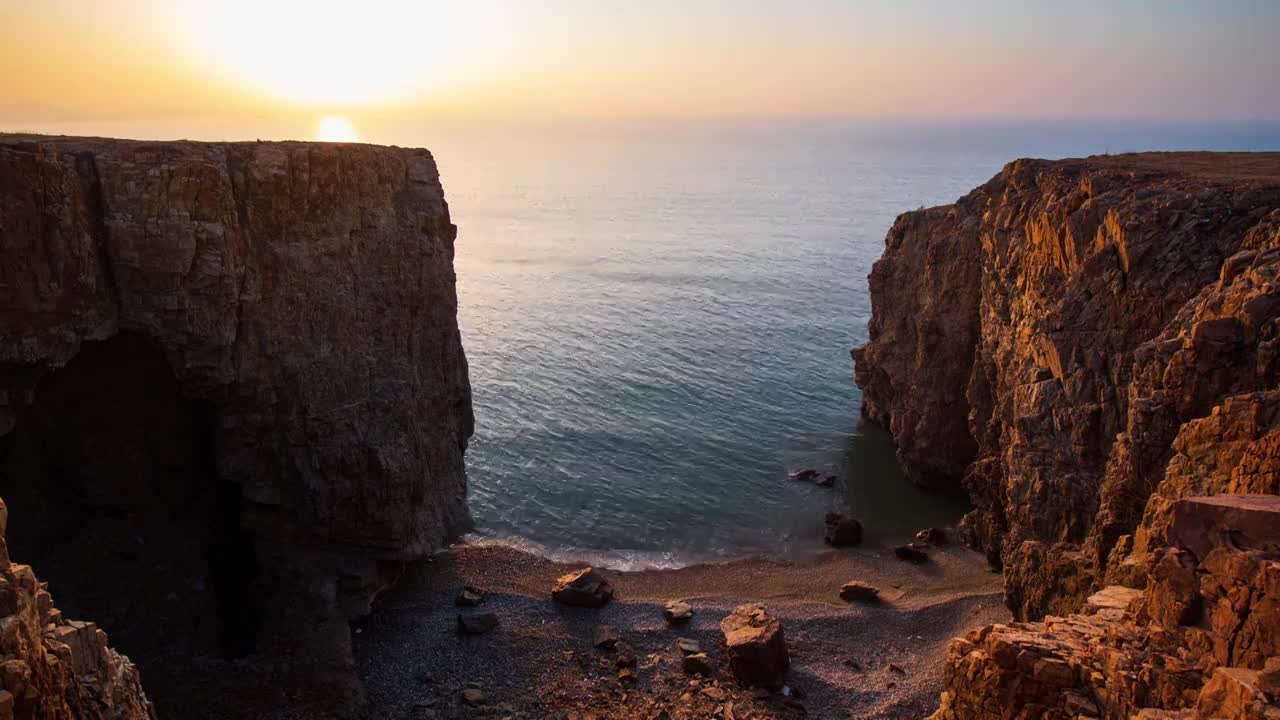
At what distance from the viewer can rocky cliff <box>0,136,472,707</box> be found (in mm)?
22750

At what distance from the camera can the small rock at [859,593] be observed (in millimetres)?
31531

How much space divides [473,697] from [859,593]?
14.9m

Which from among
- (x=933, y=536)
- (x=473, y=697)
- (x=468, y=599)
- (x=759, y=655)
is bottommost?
(x=473, y=697)

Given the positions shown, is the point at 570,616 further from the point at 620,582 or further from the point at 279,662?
the point at 279,662

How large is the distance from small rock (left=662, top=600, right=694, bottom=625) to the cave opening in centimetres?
1335

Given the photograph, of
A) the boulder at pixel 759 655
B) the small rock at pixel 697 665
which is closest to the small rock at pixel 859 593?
the boulder at pixel 759 655

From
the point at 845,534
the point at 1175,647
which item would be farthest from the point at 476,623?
the point at 1175,647

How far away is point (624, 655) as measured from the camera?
2683 centimetres

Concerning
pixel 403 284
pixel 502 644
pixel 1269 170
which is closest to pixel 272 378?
pixel 403 284

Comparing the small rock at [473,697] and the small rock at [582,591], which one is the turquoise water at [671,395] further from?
the small rock at [473,697]

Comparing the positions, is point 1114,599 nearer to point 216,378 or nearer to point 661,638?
point 661,638

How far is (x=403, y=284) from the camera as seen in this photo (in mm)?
29141

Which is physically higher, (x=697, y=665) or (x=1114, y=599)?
(x=1114, y=599)

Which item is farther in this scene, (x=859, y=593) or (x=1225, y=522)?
(x=859, y=593)
